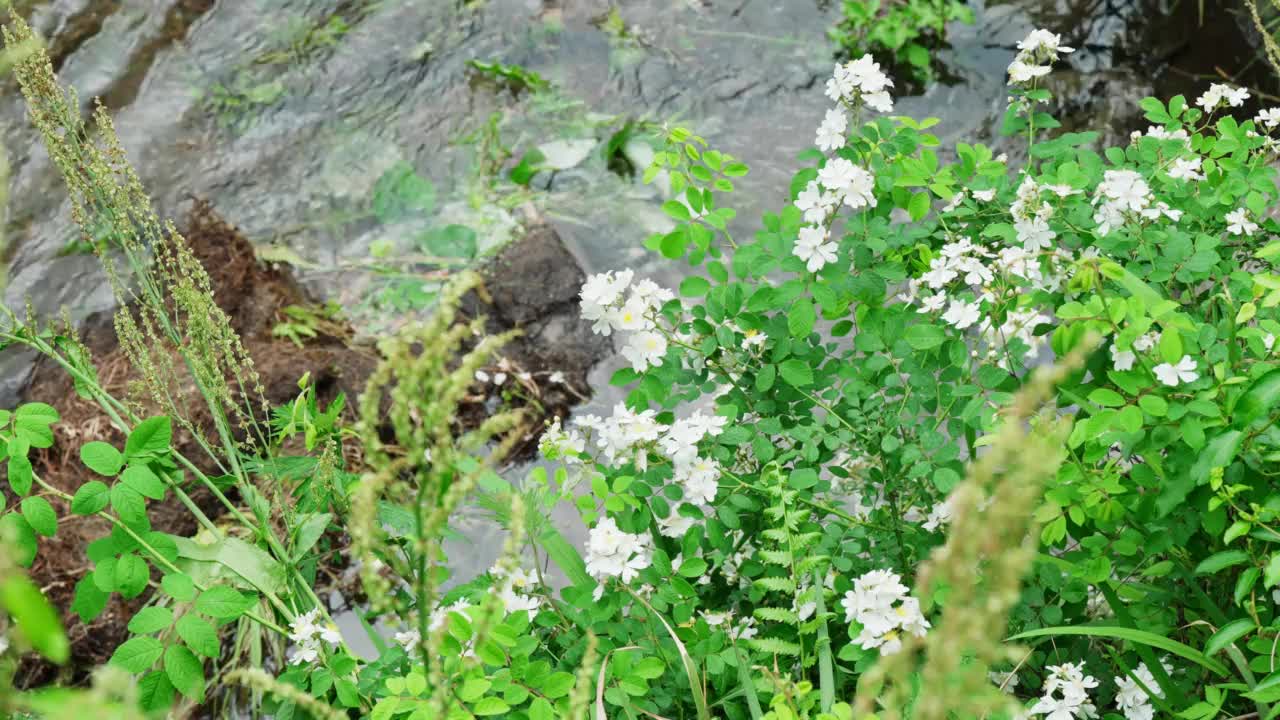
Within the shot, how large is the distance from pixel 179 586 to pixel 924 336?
4.31 ft

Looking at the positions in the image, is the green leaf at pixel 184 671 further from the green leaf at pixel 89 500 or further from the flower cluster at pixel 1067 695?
the flower cluster at pixel 1067 695

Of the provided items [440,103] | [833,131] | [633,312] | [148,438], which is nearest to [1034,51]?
[833,131]

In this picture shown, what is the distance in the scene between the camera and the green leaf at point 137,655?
1551 mm

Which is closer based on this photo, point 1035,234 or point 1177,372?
point 1177,372

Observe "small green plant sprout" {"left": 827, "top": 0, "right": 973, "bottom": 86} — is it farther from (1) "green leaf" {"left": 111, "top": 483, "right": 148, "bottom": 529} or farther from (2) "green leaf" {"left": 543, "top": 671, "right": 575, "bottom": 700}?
(1) "green leaf" {"left": 111, "top": 483, "right": 148, "bottom": 529}

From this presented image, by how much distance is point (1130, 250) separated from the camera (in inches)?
71.4

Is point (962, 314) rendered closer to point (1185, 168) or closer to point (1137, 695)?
point (1185, 168)

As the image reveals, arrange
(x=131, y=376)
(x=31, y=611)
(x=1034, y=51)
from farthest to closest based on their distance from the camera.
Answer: (x=131, y=376) → (x=1034, y=51) → (x=31, y=611)

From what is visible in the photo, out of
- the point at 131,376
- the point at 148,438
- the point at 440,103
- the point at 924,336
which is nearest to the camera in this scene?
the point at 148,438

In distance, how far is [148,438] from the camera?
5.31ft

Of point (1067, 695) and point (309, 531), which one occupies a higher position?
point (309, 531)

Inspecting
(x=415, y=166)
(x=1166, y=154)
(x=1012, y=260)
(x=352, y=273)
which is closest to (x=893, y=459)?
(x=1012, y=260)

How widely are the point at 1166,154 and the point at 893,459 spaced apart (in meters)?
0.84

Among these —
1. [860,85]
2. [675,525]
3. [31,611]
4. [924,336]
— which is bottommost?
[675,525]
